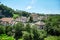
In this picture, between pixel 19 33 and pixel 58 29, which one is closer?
pixel 19 33

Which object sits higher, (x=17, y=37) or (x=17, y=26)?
(x=17, y=26)

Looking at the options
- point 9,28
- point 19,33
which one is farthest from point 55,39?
point 9,28

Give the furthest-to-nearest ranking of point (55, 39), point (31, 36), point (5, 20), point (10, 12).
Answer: point (10, 12) < point (5, 20) < point (55, 39) < point (31, 36)

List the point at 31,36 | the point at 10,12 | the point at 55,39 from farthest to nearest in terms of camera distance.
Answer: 1. the point at 10,12
2. the point at 55,39
3. the point at 31,36

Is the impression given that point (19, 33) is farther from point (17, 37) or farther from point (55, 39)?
point (55, 39)

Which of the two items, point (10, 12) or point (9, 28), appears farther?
point (10, 12)

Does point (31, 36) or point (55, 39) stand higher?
point (31, 36)

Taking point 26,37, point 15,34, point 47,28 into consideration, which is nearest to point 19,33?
point 15,34

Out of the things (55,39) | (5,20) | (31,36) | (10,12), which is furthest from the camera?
Result: (10,12)

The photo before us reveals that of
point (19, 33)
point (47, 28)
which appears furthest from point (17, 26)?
point (47, 28)

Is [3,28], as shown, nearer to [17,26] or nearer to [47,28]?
[17,26]
